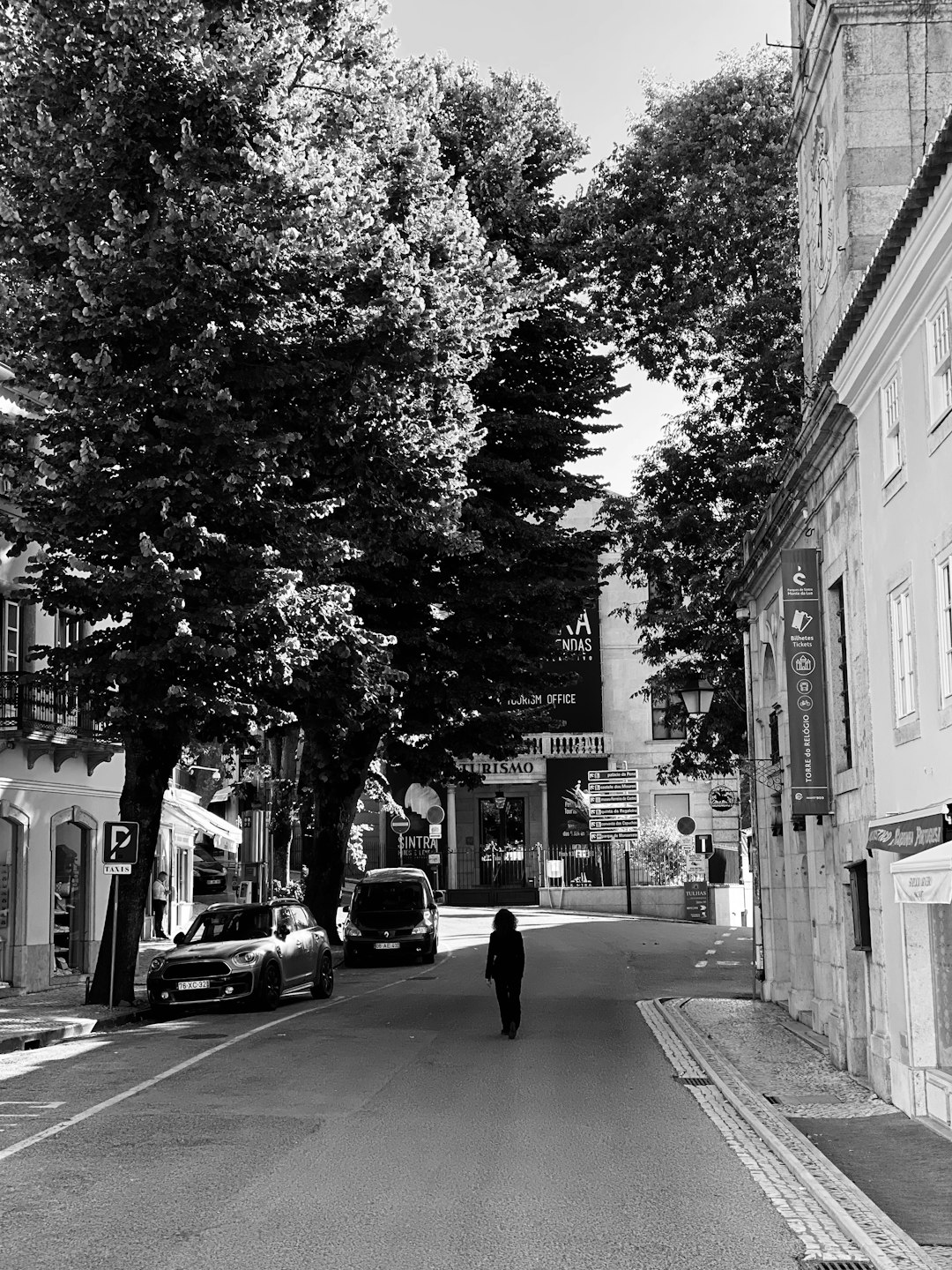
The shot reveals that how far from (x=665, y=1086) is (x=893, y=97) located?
1150 cm

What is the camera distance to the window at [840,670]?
17.0 metres

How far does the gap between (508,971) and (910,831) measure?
279 inches

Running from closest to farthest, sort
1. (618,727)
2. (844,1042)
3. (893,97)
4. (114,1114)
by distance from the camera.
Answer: (114,1114), (844,1042), (893,97), (618,727)

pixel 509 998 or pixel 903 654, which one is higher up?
pixel 903 654

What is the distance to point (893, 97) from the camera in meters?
17.5

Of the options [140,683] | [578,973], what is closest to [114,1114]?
[140,683]

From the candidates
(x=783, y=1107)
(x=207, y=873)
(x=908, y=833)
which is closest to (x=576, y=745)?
Result: (x=207, y=873)

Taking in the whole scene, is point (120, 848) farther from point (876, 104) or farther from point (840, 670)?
point (876, 104)

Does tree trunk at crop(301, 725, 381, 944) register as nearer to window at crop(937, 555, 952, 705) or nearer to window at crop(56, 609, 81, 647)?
window at crop(56, 609, 81, 647)

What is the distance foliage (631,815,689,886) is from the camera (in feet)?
173

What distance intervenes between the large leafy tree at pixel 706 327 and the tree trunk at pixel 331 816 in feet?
21.8

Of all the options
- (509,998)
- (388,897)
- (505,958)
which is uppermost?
(388,897)

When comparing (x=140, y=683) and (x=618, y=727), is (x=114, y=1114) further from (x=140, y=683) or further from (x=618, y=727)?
(x=618, y=727)

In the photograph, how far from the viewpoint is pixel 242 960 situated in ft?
70.4
